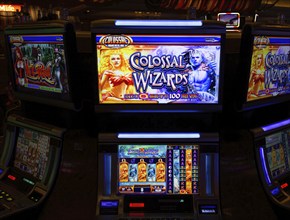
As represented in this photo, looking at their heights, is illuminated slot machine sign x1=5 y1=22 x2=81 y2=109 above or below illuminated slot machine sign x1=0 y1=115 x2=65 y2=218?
above

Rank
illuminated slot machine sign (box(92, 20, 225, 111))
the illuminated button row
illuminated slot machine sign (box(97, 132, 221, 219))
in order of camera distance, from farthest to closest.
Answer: the illuminated button row < illuminated slot machine sign (box(97, 132, 221, 219)) < illuminated slot machine sign (box(92, 20, 225, 111))

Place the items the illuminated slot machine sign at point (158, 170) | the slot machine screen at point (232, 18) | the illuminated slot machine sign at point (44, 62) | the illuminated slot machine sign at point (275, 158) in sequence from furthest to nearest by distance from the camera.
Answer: the slot machine screen at point (232, 18), the illuminated slot machine sign at point (275, 158), the illuminated slot machine sign at point (158, 170), the illuminated slot machine sign at point (44, 62)

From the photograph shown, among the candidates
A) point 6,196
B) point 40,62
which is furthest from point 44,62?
point 6,196

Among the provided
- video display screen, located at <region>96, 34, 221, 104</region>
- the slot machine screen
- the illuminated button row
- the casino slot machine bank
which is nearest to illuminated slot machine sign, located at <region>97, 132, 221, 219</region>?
the casino slot machine bank

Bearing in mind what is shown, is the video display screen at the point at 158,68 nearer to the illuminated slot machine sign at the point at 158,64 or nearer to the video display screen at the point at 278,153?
the illuminated slot machine sign at the point at 158,64

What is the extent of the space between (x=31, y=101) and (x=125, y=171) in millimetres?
807

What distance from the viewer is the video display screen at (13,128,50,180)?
2.35 meters

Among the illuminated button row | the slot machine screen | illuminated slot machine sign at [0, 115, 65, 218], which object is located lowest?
the illuminated button row

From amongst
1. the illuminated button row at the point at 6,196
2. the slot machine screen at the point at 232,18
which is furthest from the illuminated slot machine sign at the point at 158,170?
the slot machine screen at the point at 232,18

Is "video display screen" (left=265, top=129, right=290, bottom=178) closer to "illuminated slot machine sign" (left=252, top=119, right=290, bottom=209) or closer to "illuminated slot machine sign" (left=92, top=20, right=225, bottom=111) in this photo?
"illuminated slot machine sign" (left=252, top=119, right=290, bottom=209)

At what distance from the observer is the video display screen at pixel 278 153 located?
A: 2320 mm

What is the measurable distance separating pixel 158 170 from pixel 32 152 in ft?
2.99

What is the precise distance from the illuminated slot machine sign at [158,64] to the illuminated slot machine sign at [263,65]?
6.6 inches

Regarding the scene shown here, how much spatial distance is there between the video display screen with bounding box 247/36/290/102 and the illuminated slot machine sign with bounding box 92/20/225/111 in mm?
237
